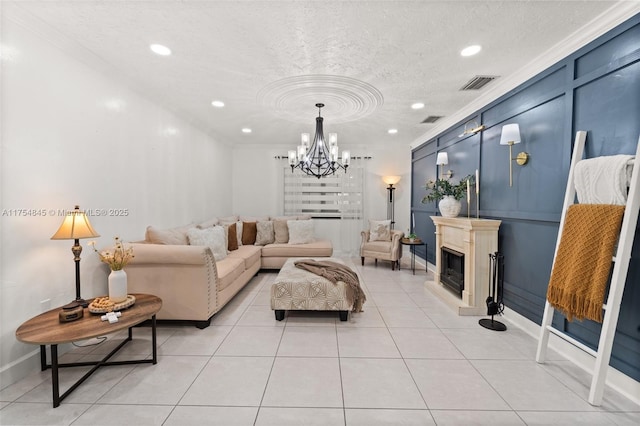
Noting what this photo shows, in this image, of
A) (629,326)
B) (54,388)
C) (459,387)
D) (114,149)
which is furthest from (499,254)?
(114,149)

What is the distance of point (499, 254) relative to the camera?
9.52ft

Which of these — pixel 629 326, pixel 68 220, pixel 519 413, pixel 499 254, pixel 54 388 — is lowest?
pixel 519 413

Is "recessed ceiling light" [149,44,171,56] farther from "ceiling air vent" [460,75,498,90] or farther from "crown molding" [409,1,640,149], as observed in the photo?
"crown molding" [409,1,640,149]

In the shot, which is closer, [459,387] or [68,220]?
[459,387]

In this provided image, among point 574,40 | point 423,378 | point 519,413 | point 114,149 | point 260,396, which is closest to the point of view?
point 519,413

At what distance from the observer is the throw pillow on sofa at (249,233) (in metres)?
5.29

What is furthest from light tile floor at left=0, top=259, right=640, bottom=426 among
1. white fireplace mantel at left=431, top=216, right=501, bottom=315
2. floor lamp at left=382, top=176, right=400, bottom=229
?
floor lamp at left=382, top=176, right=400, bottom=229

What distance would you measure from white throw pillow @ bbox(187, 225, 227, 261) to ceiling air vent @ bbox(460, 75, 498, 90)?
3.75 meters

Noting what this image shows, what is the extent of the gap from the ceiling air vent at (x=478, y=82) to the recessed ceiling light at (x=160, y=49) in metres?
3.14

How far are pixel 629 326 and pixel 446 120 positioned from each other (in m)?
3.51

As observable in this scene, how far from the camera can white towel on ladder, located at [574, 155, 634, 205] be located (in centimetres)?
175

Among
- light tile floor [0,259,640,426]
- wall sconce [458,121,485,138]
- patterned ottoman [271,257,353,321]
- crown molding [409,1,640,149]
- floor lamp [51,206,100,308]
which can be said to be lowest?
light tile floor [0,259,640,426]

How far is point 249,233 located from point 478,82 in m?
4.37

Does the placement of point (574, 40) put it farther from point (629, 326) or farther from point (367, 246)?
point (367, 246)
